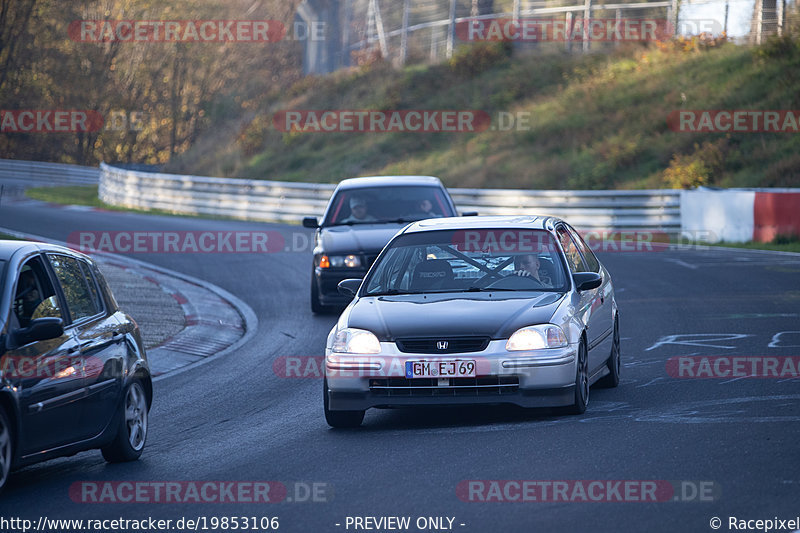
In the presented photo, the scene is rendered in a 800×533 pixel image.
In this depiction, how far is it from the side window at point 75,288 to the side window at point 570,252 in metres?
3.90

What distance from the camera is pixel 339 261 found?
15766mm

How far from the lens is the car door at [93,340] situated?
7.36 meters

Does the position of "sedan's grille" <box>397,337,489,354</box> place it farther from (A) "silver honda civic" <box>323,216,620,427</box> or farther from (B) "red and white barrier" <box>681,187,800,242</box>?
(B) "red and white barrier" <box>681,187,800,242</box>

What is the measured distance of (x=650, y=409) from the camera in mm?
9086

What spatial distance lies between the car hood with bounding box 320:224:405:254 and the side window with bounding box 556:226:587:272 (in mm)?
5382

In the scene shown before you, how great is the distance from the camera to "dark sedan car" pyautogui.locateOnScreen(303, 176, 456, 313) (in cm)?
1575

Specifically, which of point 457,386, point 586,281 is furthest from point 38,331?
point 586,281
